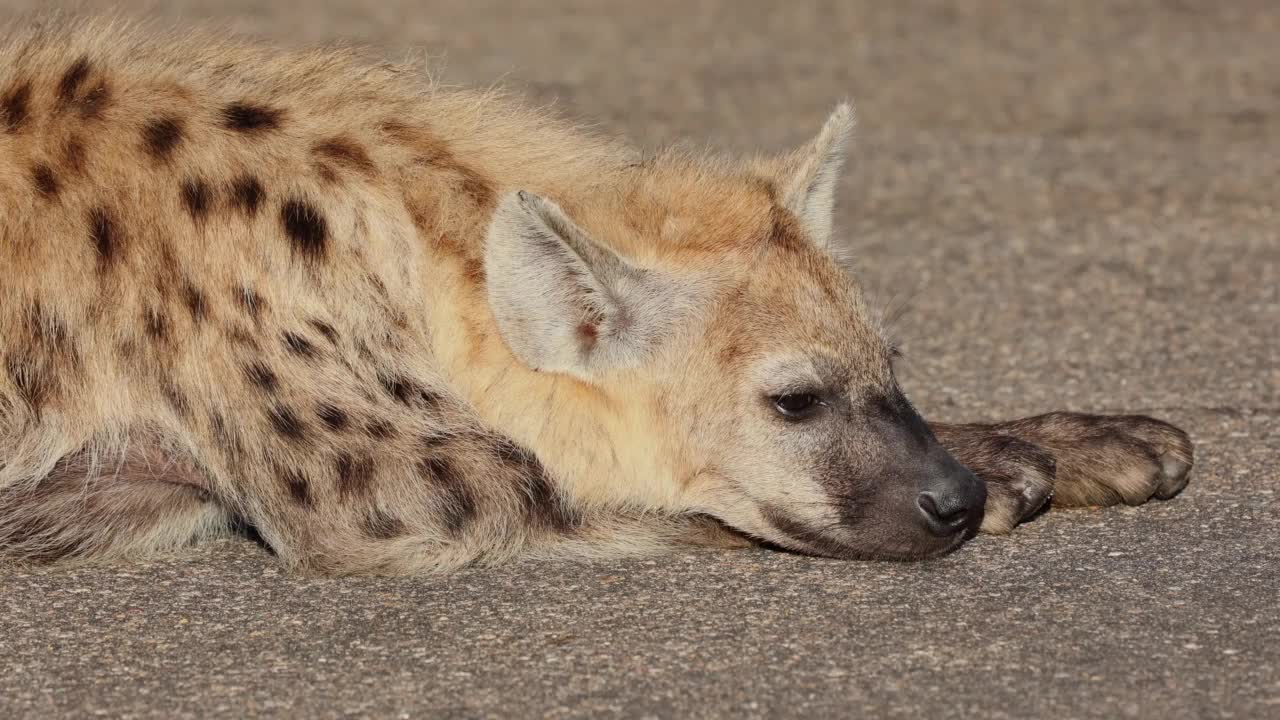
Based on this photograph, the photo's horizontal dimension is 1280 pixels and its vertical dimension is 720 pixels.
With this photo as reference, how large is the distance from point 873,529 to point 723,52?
246 inches

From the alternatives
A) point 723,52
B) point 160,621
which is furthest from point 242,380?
point 723,52

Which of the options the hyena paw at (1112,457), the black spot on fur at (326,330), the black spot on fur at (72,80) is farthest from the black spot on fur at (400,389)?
the hyena paw at (1112,457)

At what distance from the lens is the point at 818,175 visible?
12.4 feet

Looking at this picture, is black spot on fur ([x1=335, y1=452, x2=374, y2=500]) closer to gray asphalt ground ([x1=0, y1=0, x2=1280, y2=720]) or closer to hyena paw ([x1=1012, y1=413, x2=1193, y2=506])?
gray asphalt ground ([x1=0, y1=0, x2=1280, y2=720])

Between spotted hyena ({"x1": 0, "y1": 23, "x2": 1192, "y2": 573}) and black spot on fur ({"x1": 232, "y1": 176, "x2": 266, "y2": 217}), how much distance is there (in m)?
0.01

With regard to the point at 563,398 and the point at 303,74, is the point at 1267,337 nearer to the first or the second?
the point at 563,398

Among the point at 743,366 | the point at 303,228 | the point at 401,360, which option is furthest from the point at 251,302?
the point at 743,366

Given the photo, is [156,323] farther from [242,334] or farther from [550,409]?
[550,409]

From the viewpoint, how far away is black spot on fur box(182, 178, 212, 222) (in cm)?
339

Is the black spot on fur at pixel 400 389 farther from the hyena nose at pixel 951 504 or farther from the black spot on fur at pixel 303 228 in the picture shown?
the hyena nose at pixel 951 504

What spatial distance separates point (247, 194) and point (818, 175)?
3.77ft

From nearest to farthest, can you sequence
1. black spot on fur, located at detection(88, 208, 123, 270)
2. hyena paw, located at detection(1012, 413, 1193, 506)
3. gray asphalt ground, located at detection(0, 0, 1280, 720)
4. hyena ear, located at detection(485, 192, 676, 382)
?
gray asphalt ground, located at detection(0, 0, 1280, 720) < hyena ear, located at detection(485, 192, 676, 382) < black spot on fur, located at detection(88, 208, 123, 270) < hyena paw, located at detection(1012, 413, 1193, 506)

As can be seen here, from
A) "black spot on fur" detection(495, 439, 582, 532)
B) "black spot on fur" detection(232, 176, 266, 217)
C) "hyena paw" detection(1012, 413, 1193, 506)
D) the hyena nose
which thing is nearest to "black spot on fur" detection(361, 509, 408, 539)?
"black spot on fur" detection(495, 439, 582, 532)

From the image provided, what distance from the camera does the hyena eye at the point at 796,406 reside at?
11.1ft
